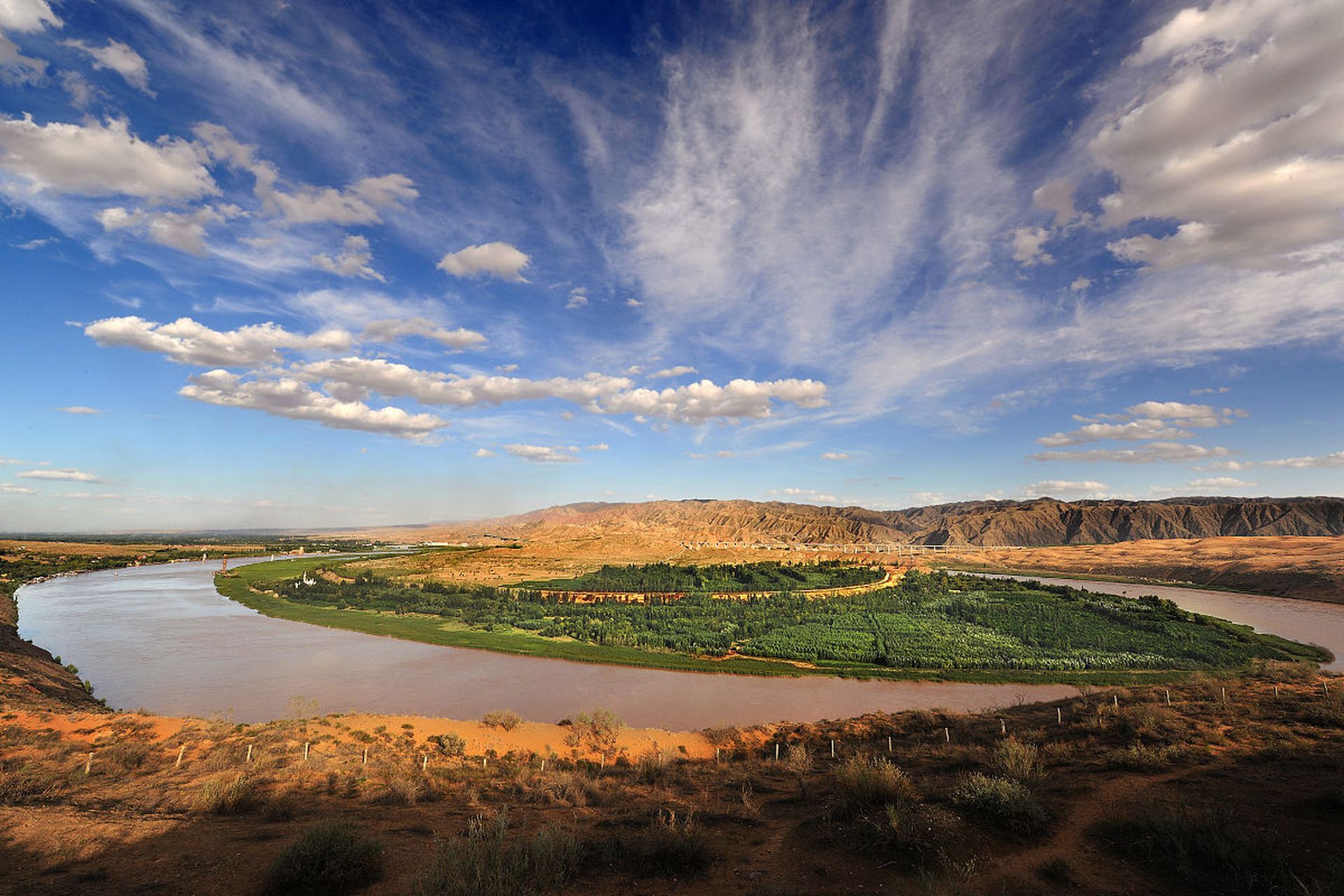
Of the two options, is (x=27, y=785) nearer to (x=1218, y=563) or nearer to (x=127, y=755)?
(x=127, y=755)

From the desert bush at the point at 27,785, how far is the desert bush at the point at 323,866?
26.1ft

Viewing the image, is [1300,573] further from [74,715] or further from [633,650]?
[74,715]

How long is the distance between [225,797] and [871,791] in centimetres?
1362

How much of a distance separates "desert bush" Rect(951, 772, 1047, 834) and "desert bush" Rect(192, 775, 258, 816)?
14896mm

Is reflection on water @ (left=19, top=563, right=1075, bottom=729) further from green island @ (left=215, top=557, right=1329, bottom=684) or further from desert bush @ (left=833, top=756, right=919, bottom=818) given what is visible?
desert bush @ (left=833, top=756, right=919, bottom=818)

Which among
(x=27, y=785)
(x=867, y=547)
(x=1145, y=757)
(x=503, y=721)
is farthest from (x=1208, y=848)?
(x=867, y=547)

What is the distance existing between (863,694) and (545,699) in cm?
1781

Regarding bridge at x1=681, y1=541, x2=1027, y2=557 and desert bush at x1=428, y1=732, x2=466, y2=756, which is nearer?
desert bush at x1=428, y1=732, x2=466, y2=756

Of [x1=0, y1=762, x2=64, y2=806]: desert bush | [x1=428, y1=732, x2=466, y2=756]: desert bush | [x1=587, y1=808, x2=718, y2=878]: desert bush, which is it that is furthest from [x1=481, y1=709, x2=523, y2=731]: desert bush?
[x1=587, y1=808, x2=718, y2=878]: desert bush

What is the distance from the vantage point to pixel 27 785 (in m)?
12.5

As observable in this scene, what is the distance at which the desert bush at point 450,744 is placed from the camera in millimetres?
19047

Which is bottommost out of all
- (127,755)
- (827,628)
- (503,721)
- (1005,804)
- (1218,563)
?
(827,628)

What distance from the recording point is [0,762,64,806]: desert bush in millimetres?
11797

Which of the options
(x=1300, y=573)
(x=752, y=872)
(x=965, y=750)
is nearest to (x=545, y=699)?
(x=965, y=750)
